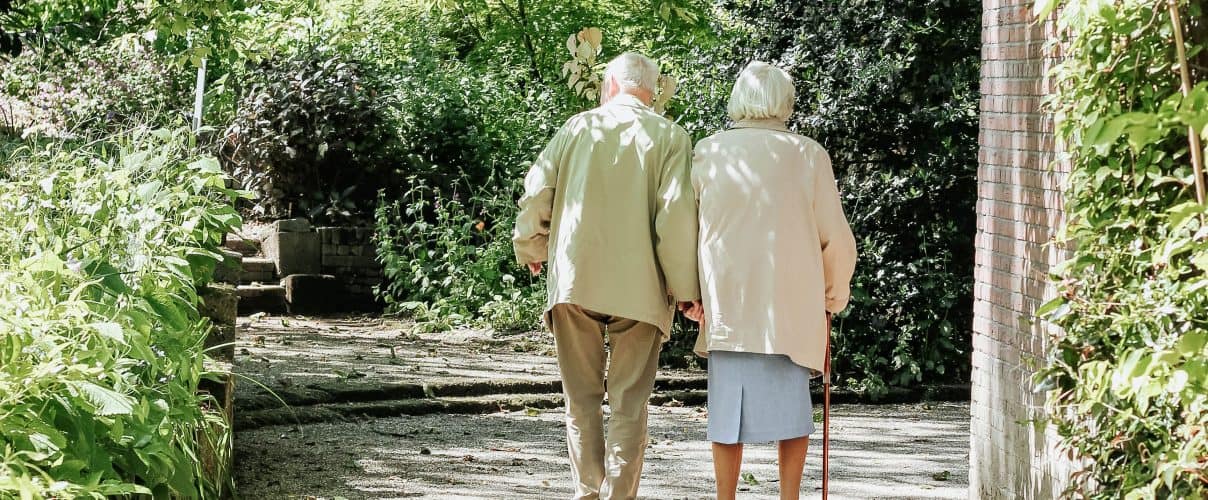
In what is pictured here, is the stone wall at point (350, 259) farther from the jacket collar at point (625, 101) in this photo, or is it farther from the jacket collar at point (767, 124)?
the jacket collar at point (767, 124)

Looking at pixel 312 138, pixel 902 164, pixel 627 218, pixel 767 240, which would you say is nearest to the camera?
pixel 767 240

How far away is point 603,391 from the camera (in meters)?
4.80

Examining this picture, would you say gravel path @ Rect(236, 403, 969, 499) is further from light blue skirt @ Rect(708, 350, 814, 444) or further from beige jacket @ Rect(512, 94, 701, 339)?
beige jacket @ Rect(512, 94, 701, 339)

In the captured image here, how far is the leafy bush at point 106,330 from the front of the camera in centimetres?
308

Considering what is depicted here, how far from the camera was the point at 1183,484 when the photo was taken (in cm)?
295

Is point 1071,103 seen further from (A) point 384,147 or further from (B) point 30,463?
(A) point 384,147

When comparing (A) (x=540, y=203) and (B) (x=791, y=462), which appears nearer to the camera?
(B) (x=791, y=462)

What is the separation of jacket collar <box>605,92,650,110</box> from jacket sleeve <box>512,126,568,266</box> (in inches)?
8.1

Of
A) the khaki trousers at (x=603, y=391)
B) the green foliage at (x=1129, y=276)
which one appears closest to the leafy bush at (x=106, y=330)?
the khaki trousers at (x=603, y=391)

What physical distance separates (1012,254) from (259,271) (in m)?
8.39

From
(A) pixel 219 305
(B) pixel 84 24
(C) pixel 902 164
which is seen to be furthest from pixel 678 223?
(B) pixel 84 24

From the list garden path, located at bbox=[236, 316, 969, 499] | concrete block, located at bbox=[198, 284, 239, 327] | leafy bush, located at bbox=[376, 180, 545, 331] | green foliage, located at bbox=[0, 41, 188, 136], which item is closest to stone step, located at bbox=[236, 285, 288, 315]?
leafy bush, located at bbox=[376, 180, 545, 331]

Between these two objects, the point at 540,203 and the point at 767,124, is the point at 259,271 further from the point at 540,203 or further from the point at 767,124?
the point at 767,124

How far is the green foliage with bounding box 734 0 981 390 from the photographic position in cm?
803
